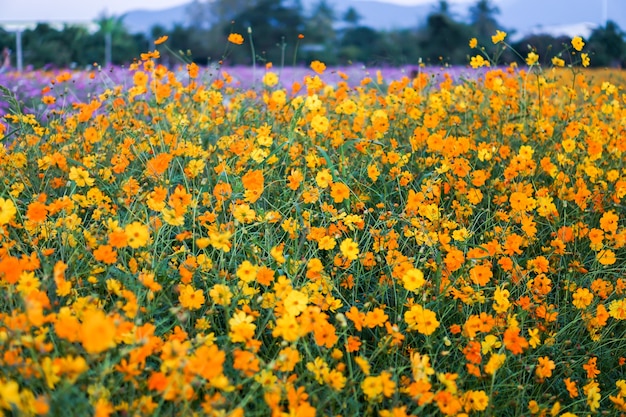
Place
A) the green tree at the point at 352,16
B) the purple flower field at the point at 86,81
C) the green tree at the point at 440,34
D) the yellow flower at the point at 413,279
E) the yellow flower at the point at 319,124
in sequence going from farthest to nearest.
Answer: the green tree at the point at 352,16
the green tree at the point at 440,34
the purple flower field at the point at 86,81
the yellow flower at the point at 319,124
the yellow flower at the point at 413,279

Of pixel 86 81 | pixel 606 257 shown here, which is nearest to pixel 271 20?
pixel 86 81

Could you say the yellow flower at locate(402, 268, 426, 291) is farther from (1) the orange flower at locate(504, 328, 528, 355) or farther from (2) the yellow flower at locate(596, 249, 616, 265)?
(2) the yellow flower at locate(596, 249, 616, 265)

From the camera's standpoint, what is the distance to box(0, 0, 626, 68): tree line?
17.3 m

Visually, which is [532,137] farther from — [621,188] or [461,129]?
[621,188]

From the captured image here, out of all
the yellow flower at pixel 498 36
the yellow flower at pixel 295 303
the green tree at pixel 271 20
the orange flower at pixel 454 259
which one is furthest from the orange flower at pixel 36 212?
the green tree at pixel 271 20

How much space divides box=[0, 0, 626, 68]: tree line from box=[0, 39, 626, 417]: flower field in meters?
12.9

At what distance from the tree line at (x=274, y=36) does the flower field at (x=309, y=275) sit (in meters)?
12.9

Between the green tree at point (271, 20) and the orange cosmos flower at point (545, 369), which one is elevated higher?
the green tree at point (271, 20)

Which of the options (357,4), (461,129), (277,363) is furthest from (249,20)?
(277,363)

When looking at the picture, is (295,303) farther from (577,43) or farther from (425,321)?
(577,43)

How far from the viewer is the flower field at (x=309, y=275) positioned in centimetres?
150

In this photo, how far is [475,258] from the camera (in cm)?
201

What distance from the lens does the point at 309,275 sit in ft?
6.22

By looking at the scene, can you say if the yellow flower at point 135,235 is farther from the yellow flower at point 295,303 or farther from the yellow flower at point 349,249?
the yellow flower at point 349,249
